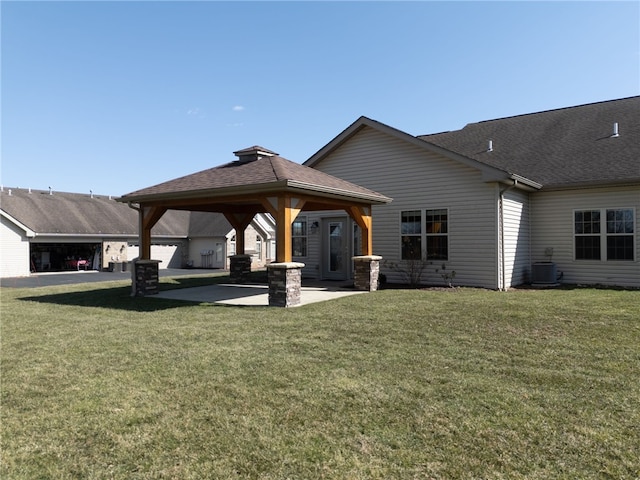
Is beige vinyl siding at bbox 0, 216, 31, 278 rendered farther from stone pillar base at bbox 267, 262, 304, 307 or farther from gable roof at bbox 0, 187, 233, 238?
stone pillar base at bbox 267, 262, 304, 307

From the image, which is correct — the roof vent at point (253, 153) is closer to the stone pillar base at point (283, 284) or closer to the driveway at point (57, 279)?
the stone pillar base at point (283, 284)

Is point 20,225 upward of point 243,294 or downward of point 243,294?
upward

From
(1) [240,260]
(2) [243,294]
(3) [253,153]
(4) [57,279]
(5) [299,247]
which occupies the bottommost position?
(4) [57,279]

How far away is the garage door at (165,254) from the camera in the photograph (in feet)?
93.5

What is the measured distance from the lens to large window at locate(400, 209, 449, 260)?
1314 cm

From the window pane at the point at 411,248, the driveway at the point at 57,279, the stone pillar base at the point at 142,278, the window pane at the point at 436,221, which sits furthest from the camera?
the driveway at the point at 57,279

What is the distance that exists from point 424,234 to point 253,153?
230 inches

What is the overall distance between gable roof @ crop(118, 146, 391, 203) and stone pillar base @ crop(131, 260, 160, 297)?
180cm

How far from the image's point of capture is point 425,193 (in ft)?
43.9

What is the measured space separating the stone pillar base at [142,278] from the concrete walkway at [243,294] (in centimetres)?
40

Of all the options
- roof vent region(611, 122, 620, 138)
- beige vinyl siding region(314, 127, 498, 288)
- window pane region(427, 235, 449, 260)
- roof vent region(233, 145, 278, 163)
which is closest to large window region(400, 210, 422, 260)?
beige vinyl siding region(314, 127, 498, 288)

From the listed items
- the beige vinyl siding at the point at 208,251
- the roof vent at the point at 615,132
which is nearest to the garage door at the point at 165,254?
the beige vinyl siding at the point at 208,251

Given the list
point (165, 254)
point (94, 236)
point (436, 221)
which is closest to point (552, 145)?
point (436, 221)

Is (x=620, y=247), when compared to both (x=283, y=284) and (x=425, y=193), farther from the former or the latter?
(x=283, y=284)
